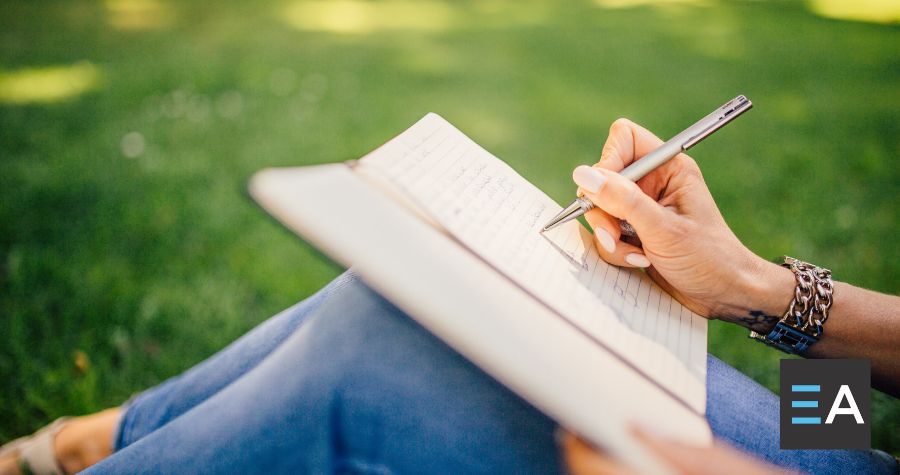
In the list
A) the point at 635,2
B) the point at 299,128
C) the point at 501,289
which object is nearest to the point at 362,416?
the point at 501,289

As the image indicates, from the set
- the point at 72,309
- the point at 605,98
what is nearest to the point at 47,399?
the point at 72,309

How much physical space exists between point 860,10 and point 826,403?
596cm

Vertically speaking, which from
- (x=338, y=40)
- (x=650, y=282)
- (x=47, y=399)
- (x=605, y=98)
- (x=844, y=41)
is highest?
(x=844, y=41)

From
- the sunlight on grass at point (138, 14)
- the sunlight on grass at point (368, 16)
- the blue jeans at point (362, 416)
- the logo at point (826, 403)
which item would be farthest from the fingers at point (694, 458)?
the sunlight on grass at point (138, 14)

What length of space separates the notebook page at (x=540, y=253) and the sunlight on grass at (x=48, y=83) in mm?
2987

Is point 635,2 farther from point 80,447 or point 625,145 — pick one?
point 80,447

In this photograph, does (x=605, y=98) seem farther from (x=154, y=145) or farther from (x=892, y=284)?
(x=154, y=145)

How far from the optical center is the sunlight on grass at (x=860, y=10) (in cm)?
515

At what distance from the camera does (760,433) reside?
0.90 meters

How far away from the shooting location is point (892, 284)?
2.12m

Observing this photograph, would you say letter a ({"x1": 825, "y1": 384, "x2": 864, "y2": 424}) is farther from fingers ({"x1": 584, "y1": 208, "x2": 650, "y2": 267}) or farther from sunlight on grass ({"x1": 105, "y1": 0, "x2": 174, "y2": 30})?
sunlight on grass ({"x1": 105, "y1": 0, "x2": 174, "y2": 30})

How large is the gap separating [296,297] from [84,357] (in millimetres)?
627

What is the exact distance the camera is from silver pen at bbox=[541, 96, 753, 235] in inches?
39.9

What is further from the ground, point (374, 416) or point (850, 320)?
point (850, 320)
